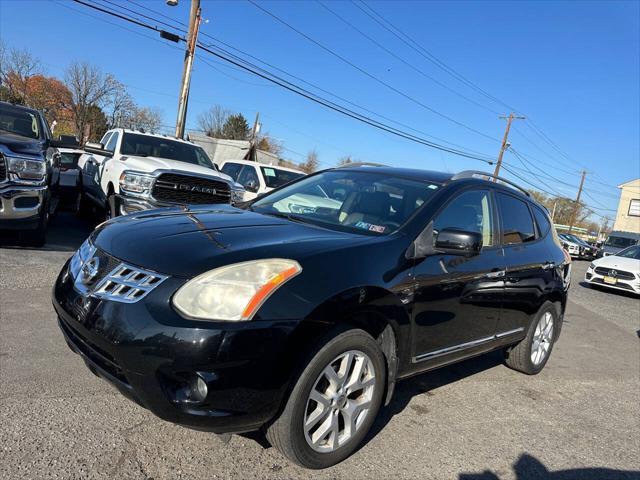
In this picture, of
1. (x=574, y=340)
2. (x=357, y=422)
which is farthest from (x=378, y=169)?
(x=574, y=340)

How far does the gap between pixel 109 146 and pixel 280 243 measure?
7.94 metres

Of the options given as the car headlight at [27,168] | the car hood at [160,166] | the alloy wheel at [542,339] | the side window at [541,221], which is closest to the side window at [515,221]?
the side window at [541,221]

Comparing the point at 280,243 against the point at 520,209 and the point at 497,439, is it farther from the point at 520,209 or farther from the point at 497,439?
the point at 520,209

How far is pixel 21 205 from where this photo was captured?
650 cm

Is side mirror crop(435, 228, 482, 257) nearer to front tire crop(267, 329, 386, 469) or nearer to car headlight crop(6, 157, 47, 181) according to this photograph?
front tire crop(267, 329, 386, 469)

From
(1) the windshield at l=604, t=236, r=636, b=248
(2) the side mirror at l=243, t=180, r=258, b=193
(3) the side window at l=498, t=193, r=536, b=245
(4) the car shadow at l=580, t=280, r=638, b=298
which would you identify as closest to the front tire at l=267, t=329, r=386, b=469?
(3) the side window at l=498, t=193, r=536, b=245

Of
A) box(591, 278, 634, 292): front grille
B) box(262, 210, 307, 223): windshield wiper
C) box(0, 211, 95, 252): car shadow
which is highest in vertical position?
box(262, 210, 307, 223): windshield wiper

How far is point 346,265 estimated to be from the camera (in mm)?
2639

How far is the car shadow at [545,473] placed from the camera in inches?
114

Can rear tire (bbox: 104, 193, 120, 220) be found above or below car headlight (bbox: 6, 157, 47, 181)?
below

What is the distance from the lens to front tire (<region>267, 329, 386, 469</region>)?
2.42 metres

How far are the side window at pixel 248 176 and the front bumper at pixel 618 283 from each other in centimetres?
962

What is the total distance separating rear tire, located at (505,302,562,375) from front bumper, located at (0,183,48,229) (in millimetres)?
6226

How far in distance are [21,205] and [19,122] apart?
1902mm
